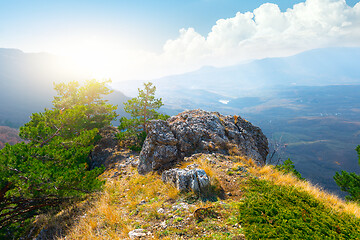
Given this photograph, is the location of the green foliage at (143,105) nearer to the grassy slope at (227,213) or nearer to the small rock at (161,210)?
the grassy slope at (227,213)

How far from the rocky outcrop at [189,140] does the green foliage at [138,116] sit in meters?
5.84

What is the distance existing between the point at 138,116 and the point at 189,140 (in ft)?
36.8

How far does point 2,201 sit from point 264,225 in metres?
15.4

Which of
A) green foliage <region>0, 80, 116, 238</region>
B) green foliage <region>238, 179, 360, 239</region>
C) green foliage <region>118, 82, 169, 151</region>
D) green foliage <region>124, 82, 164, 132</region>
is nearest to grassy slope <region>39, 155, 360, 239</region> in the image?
green foliage <region>238, 179, 360, 239</region>

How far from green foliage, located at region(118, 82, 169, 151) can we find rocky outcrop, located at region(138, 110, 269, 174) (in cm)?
584

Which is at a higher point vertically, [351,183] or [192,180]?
[192,180]

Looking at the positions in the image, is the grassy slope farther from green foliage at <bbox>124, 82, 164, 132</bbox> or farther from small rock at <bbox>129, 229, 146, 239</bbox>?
green foliage at <bbox>124, 82, 164, 132</bbox>

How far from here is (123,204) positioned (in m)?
9.34

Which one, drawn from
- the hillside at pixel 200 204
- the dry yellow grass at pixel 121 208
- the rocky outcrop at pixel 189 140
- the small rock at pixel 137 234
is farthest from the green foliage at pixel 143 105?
the small rock at pixel 137 234

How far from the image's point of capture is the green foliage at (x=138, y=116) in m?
21.2

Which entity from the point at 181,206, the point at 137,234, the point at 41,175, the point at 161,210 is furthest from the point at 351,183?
the point at 41,175

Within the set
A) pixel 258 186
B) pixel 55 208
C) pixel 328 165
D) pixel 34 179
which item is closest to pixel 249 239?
pixel 258 186

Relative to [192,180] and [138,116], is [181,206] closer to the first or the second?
[192,180]

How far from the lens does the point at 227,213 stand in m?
6.71
